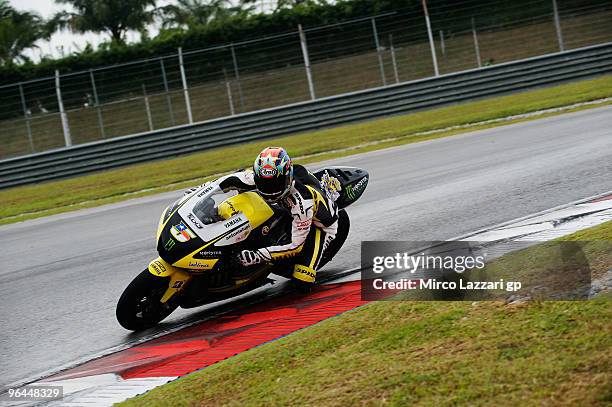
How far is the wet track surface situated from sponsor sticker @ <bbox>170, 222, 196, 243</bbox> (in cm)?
87

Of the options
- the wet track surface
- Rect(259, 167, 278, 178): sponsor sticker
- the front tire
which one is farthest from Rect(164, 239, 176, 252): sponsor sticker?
Rect(259, 167, 278, 178): sponsor sticker

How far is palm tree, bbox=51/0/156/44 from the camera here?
41.0 m

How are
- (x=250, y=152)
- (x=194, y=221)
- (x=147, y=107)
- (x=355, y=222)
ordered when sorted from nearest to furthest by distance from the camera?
(x=194, y=221) → (x=355, y=222) → (x=250, y=152) → (x=147, y=107)

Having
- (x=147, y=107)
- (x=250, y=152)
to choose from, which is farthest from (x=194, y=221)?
(x=147, y=107)

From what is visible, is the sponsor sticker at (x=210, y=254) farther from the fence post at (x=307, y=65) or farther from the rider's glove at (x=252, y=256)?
the fence post at (x=307, y=65)

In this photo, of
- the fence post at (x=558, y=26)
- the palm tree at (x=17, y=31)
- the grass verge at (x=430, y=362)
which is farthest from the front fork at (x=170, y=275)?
the palm tree at (x=17, y=31)

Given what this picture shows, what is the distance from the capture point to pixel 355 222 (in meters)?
9.95

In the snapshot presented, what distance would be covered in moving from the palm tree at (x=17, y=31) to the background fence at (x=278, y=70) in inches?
581

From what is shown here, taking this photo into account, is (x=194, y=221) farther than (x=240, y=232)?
No

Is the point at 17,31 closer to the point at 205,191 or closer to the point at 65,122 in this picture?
the point at 65,122

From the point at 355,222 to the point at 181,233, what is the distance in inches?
145

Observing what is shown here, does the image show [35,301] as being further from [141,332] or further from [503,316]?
[503,316]

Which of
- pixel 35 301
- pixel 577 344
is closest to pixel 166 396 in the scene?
pixel 577 344

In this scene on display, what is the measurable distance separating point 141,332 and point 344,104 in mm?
18076
